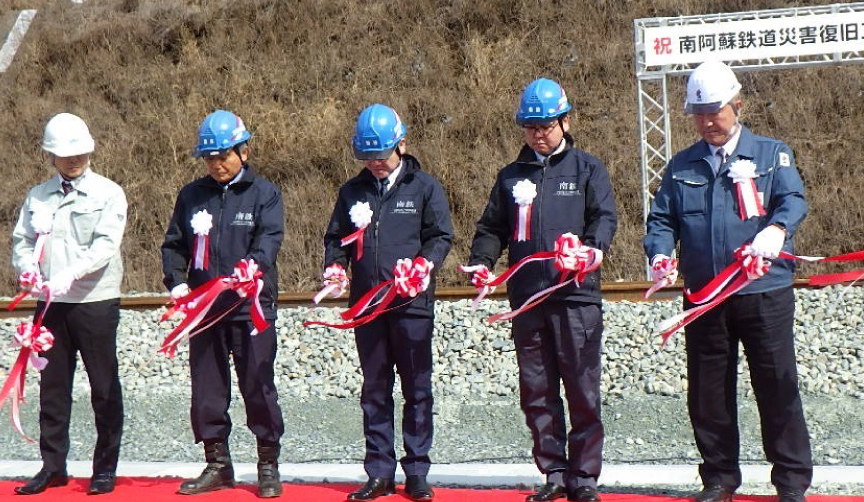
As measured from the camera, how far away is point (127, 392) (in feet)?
29.8

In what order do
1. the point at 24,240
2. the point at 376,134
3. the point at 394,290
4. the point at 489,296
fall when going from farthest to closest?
1. the point at 489,296
2. the point at 24,240
3. the point at 376,134
4. the point at 394,290

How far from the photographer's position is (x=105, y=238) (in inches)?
225

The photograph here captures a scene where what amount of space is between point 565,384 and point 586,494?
0.49 m

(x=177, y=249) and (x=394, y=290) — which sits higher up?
(x=177, y=249)

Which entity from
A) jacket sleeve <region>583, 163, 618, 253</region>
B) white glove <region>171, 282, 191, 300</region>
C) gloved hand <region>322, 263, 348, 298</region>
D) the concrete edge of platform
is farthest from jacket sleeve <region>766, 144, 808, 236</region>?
white glove <region>171, 282, 191, 300</region>

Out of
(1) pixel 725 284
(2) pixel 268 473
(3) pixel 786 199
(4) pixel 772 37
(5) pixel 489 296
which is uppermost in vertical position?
(4) pixel 772 37

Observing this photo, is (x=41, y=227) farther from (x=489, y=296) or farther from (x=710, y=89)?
(x=489, y=296)

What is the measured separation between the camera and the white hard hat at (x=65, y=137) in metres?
5.70

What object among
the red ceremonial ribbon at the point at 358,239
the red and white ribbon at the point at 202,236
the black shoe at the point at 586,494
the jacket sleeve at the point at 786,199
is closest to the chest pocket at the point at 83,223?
the red and white ribbon at the point at 202,236

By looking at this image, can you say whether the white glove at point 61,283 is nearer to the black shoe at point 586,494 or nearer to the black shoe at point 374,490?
the black shoe at point 374,490

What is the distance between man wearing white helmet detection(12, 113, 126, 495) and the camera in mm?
5715

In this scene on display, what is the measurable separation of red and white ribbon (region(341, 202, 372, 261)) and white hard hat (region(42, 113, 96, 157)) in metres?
1.39

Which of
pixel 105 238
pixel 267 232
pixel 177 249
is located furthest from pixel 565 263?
pixel 105 238

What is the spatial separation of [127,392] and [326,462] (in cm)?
311
